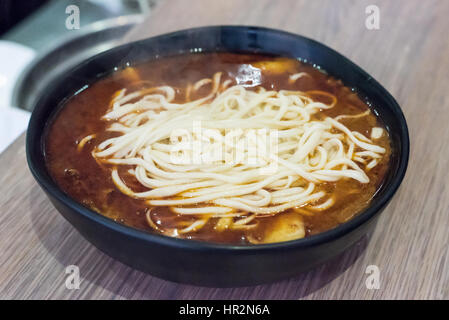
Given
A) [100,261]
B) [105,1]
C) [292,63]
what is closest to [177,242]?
[100,261]

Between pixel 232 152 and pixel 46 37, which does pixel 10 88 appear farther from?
pixel 232 152

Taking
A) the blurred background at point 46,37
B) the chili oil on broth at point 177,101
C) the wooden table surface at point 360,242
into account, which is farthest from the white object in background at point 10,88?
the chili oil on broth at point 177,101

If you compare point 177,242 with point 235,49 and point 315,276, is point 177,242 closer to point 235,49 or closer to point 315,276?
point 315,276

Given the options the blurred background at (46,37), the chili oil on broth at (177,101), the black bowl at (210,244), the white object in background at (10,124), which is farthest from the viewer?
the blurred background at (46,37)

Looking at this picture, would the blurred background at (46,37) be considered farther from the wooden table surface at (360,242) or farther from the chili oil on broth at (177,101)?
the wooden table surface at (360,242)

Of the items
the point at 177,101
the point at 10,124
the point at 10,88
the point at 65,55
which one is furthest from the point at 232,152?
the point at 65,55
